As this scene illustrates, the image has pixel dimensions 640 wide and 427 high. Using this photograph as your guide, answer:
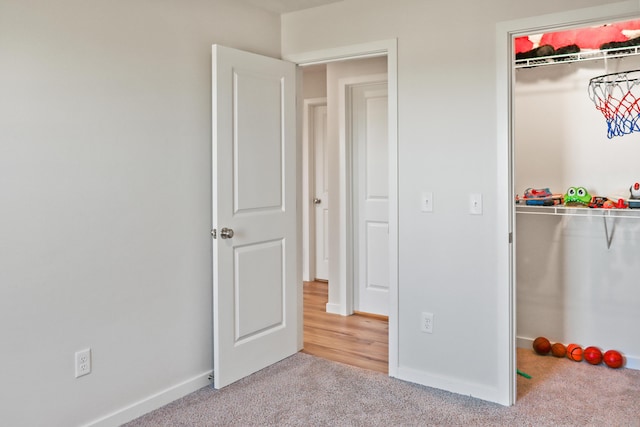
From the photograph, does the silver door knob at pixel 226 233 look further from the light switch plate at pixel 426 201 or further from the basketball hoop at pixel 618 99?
the basketball hoop at pixel 618 99

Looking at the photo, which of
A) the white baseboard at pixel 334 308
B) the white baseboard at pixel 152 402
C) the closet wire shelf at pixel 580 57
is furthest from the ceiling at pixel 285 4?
the white baseboard at pixel 334 308

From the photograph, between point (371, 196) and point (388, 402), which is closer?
point (388, 402)

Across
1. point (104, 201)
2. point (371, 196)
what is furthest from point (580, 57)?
point (104, 201)

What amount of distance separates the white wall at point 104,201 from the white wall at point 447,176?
112 cm

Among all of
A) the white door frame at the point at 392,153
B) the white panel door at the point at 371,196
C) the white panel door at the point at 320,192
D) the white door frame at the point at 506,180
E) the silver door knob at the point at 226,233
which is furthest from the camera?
the white panel door at the point at 320,192

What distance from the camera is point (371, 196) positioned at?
4.42 meters

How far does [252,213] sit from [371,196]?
158 cm

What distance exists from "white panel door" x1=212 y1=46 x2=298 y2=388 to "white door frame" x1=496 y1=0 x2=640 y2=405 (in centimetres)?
134

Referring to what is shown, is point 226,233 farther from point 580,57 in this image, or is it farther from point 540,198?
point 580,57

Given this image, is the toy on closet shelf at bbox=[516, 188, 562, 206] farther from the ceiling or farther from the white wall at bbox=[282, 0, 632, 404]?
the ceiling

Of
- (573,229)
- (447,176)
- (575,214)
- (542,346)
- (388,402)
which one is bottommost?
(388,402)

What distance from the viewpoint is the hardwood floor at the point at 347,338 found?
3.44 meters

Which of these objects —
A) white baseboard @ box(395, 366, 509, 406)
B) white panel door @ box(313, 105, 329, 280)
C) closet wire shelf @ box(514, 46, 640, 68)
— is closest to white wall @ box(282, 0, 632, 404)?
white baseboard @ box(395, 366, 509, 406)

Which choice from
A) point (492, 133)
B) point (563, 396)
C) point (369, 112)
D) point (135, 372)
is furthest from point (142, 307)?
point (369, 112)
